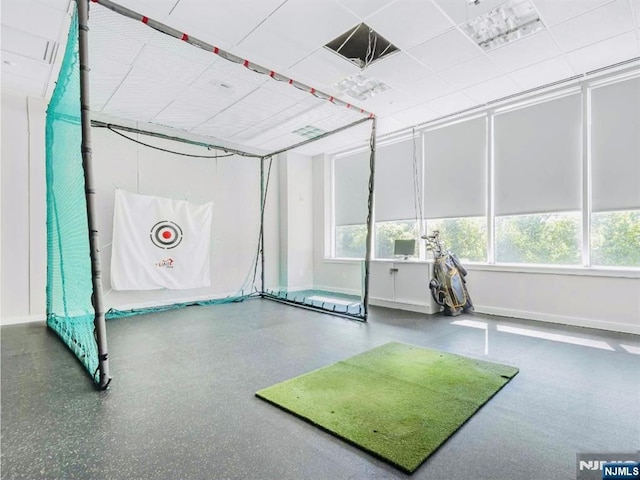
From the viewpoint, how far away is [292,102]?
179 inches

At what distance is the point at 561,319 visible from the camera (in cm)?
417

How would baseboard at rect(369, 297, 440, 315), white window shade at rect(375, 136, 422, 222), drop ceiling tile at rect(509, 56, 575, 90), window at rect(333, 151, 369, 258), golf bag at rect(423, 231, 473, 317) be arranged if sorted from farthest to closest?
window at rect(333, 151, 369, 258) → white window shade at rect(375, 136, 422, 222) → baseboard at rect(369, 297, 440, 315) → golf bag at rect(423, 231, 473, 317) → drop ceiling tile at rect(509, 56, 575, 90)

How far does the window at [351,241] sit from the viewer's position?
22.7 ft

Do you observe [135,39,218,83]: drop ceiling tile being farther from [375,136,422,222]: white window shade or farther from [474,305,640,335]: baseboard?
[474,305,640,335]: baseboard

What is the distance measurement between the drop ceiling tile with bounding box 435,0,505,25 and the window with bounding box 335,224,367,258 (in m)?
4.22

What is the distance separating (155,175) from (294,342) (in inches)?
152

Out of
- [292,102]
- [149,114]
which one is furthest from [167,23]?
[149,114]

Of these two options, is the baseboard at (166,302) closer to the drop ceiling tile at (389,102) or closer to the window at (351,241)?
the window at (351,241)

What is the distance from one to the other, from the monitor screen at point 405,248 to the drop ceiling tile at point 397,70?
8.20 feet

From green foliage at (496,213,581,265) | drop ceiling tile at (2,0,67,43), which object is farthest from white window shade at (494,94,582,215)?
drop ceiling tile at (2,0,67,43)

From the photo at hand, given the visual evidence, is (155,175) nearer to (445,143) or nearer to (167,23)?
(167,23)

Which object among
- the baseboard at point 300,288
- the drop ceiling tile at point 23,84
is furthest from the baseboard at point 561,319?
the drop ceiling tile at point 23,84

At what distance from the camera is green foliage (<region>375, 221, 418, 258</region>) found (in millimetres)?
5938

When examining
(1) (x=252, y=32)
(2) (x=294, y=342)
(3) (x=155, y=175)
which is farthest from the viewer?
(3) (x=155, y=175)
